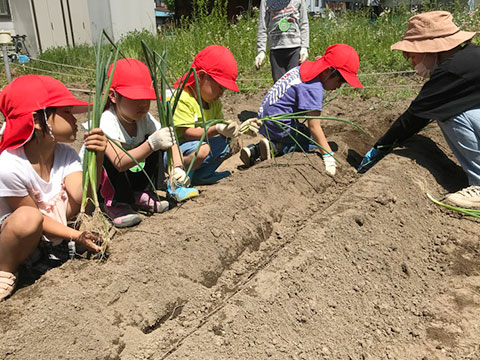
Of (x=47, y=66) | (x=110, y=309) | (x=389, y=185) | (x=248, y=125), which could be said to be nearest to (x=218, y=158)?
(x=248, y=125)

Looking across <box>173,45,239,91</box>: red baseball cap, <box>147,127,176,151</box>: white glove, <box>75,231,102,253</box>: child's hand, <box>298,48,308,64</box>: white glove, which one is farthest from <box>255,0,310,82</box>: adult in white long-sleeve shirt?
<box>75,231,102,253</box>: child's hand

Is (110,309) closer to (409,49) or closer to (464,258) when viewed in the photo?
(464,258)

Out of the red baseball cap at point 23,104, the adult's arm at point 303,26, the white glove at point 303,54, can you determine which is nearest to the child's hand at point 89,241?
the red baseball cap at point 23,104

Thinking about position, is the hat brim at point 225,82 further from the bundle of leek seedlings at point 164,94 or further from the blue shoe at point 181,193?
the blue shoe at point 181,193

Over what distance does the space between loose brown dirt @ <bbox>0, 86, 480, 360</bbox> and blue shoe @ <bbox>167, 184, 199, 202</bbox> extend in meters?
0.09

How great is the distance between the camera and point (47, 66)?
682cm

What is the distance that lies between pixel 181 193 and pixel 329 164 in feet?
4.02

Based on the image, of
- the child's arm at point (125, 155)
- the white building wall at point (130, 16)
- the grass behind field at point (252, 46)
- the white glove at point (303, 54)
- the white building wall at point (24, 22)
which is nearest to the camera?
the child's arm at point (125, 155)

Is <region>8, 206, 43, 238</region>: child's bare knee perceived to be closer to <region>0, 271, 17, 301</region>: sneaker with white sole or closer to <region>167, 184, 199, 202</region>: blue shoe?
<region>0, 271, 17, 301</region>: sneaker with white sole

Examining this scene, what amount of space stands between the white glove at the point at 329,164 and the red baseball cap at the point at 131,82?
1.47 m

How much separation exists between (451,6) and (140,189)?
747 centimetres

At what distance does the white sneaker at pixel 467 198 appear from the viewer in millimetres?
2818


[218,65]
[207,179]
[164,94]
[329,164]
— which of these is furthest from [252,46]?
[164,94]

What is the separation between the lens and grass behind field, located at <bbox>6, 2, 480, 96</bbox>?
20.2 ft
